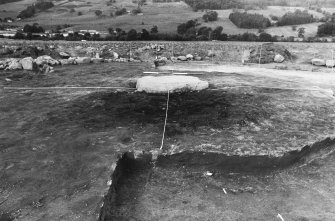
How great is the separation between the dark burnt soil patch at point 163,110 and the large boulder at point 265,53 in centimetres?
568

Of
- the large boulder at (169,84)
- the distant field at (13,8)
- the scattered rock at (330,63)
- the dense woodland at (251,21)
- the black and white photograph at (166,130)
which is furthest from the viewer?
the distant field at (13,8)

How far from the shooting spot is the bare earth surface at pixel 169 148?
18.2ft

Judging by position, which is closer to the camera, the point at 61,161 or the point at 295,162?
the point at 61,161

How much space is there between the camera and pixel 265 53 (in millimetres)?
15664

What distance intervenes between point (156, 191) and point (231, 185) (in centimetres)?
135

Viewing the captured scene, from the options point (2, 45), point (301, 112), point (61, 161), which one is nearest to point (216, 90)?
point (301, 112)

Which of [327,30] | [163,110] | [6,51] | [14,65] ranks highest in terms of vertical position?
[327,30]

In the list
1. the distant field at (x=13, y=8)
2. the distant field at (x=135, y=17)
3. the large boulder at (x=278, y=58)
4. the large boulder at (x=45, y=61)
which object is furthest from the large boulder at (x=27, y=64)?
the distant field at (x=13, y=8)

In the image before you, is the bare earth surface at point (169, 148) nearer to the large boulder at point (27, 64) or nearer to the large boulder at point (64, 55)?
the large boulder at point (27, 64)

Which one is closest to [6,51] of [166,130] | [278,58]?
[166,130]

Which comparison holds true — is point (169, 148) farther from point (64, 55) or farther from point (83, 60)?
point (64, 55)

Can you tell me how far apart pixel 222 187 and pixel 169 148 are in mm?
1347

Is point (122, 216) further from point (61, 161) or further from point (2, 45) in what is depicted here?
point (2, 45)

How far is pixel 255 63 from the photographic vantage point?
15367 millimetres
